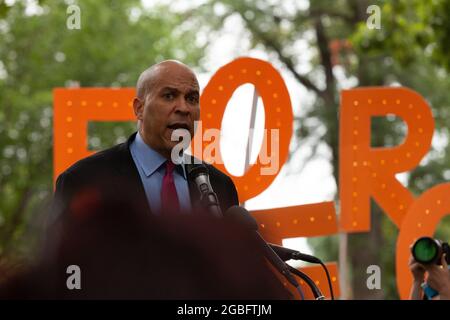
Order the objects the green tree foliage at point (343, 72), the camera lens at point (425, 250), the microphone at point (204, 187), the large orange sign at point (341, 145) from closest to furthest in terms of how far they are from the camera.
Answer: the microphone at point (204, 187) < the camera lens at point (425, 250) < the large orange sign at point (341, 145) < the green tree foliage at point (343, 72)

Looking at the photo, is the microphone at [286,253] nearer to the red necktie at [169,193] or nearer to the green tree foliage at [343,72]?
the red necktie at [169,193]

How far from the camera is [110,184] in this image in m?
2.65

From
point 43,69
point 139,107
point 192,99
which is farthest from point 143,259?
point 43,69

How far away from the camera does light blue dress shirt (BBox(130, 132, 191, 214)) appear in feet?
9.01

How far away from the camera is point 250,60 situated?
678 cm

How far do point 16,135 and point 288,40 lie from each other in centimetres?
644

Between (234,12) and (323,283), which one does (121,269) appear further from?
(234,12)

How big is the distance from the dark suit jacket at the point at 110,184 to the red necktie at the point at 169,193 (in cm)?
5

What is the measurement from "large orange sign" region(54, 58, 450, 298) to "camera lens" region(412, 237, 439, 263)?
2.84 metres

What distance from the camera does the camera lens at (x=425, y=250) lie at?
2.97 metres

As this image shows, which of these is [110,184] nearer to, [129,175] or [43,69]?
[129,175]

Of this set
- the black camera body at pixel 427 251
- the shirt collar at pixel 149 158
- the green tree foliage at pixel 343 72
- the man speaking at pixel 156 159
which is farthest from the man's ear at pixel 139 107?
the green tree foliage at pixel 343 72

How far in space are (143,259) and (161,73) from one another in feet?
2.83
